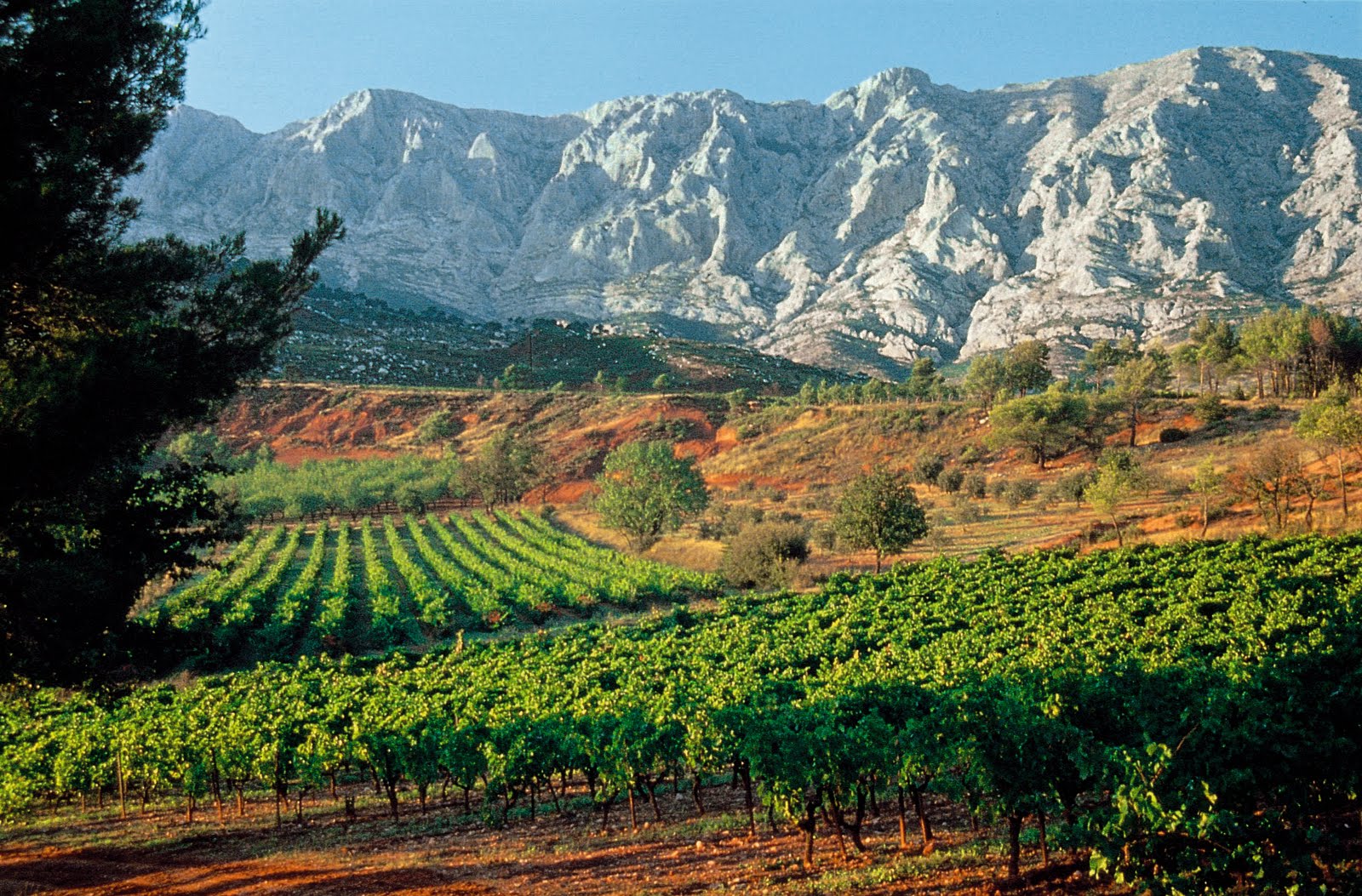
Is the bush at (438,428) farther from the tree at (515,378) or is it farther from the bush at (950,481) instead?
the bush at (950,481)

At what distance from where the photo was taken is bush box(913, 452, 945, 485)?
64.8 meters

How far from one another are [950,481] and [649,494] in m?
22.4

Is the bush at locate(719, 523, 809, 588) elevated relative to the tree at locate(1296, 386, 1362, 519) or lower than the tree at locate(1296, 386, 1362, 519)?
lower

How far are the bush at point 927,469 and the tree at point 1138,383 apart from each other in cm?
1383

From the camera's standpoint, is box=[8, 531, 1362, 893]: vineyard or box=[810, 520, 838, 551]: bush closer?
box=[8, 531, 1362, 893]: vineyard

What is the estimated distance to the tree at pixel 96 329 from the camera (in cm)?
1091

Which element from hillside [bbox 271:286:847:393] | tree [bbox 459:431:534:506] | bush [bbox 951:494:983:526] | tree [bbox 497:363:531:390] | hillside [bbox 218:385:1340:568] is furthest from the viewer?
hillside [bbox 271:286:847:393]

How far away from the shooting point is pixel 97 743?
64.9 feet

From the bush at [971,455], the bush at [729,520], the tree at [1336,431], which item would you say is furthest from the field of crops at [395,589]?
the bush at [971,455]

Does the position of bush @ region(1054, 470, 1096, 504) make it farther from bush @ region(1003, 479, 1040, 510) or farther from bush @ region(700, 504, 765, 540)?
bush @ region(700, 504, 765, 540)

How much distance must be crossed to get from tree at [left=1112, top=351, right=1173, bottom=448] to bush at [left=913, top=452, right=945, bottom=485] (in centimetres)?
1383

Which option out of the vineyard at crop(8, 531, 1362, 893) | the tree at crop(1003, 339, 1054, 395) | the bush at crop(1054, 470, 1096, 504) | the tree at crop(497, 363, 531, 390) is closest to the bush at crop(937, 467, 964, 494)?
the bush at crop(1054, 470, 1096, 504)

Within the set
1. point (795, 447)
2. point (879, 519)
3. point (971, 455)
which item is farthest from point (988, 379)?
point (879, 519)

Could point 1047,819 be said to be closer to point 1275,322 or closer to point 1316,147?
point 1275,322
